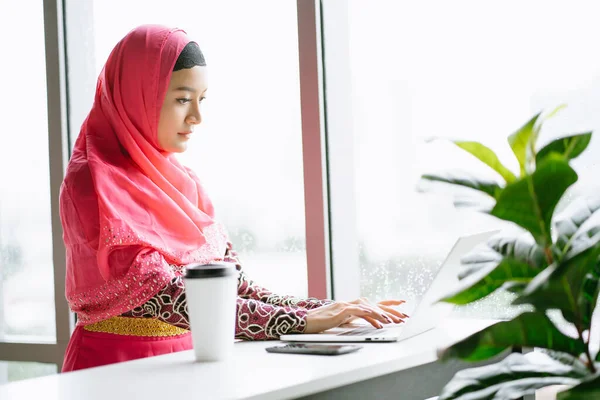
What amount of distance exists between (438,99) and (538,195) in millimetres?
1591

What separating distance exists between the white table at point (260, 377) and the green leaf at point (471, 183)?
0.39m

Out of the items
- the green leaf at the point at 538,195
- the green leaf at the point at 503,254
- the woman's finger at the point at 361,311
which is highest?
the green leaf at the point at 538,195

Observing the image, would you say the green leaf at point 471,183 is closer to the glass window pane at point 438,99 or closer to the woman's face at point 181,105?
the woman's face at point 181,105

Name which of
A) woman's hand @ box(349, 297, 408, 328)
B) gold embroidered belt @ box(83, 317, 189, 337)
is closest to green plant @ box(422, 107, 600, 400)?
woman's hand @ box(349, 297, 408, 328)

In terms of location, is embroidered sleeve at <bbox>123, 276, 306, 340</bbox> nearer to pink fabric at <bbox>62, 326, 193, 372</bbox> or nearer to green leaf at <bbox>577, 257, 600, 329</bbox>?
pink fabric at <bbox>62, 326, 193, 372</bbox>

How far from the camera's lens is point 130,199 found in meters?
1.94

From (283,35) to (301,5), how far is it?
0.50 feet

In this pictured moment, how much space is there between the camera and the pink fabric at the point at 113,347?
6.26 ft

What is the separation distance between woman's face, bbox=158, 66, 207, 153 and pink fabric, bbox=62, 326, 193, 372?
512 millimetres

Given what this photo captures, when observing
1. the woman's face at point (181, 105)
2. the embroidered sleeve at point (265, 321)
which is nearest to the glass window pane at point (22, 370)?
the woman's face at point (181, 105)

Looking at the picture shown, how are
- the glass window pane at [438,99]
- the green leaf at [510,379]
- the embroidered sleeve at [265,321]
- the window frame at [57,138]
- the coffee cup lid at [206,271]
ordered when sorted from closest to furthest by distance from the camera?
the green leaf at [510,379] → the coffee cup lid at [206,271] → the embroidered sleeve at [265,321] → the glass window pane at [438,99] → the window frame at [57,138]

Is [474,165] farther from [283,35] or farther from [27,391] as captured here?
[27,391]

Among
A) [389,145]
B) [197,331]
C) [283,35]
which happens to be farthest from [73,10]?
[197,331]

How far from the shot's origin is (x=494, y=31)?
2.33 meters
